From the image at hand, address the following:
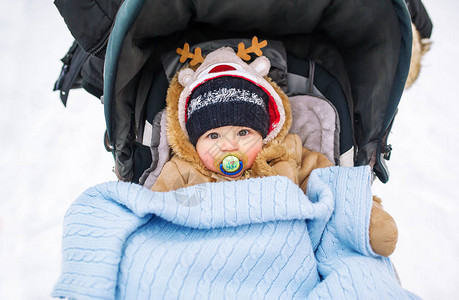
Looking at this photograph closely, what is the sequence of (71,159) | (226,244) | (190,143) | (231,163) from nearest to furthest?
(226,244)
(231,163)
(190,143)
(71,159)

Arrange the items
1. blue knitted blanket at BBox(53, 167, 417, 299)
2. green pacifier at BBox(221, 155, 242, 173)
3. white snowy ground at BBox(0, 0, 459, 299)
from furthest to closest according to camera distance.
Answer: white snowy ground at BBox(0, 0, 459, 299) < green pacifier at BBox(221, 155, 242, 173) < blue knitted blanket at BBox(53, 167, 417, 299)

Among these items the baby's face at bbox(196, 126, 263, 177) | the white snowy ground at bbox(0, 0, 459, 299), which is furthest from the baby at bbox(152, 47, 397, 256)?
the white snowy ground at bbox(0, 0, 459, 299)

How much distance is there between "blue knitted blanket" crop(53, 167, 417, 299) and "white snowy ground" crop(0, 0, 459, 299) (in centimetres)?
59

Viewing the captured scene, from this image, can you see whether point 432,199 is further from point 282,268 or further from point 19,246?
point 19,246

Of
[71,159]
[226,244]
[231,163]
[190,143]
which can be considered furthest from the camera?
[71,159]

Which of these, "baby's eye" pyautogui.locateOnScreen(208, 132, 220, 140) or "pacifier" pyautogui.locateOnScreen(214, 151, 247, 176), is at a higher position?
"baby's eye" pyautogui.locateOnScreen(208, 132, 220, 140)

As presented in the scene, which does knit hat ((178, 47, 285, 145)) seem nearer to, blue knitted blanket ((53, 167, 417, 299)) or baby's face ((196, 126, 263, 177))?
baby's face ((196, 126, 263, 177))

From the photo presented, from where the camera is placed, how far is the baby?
906mm

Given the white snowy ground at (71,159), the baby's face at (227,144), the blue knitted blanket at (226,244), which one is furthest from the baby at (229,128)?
the white snowy ground at (71,159)

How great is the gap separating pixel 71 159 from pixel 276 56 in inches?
41.4

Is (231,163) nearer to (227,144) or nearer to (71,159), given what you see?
(227,144)

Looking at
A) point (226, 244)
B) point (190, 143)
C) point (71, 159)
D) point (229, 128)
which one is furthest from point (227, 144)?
point (71, 159)

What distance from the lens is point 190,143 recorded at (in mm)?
998

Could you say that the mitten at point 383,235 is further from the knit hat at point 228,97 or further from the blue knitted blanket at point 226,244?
the knit hat at point 228,97
